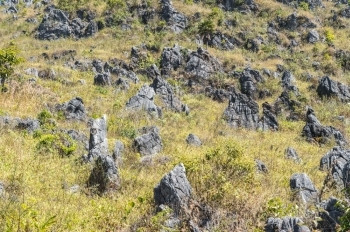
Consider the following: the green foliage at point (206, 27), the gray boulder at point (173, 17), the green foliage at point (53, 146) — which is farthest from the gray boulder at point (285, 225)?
the gray boulder at point (173, 17)

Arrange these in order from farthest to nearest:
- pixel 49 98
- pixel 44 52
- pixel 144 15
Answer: pixel 144 15, pixel 44 52, pixel 49 98

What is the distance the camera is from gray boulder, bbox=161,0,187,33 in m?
38.8

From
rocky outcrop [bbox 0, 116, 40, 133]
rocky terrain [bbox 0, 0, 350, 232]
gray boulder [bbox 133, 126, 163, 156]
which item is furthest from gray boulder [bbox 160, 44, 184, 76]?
rocky outcrop [bbox 0, 116, 40, 133]

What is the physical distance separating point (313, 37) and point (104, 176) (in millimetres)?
36822

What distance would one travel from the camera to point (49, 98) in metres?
15.9

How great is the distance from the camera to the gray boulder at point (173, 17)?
38.8m

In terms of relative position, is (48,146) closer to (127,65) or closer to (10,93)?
(10,93)

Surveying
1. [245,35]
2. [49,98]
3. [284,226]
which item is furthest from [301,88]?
[284,226]

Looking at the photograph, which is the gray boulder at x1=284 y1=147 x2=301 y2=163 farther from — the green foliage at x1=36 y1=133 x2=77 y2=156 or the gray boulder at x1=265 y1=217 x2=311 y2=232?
the green foliage at x1=36 y1=133 x2=77 y2=156

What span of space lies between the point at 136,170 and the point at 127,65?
2183cm

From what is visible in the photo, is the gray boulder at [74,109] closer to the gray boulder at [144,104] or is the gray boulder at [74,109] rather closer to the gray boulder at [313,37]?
the gray boulder at [144,104]

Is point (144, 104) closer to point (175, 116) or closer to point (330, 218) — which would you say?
point (175, 116)

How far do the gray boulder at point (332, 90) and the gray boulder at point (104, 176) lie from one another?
73.9 ft

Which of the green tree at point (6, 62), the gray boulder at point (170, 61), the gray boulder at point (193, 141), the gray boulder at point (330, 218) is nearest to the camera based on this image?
the gray boulder at point (330, 218)
